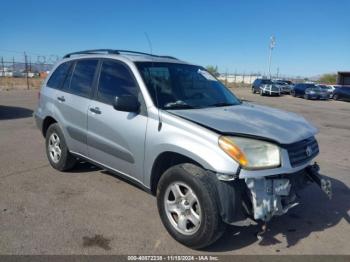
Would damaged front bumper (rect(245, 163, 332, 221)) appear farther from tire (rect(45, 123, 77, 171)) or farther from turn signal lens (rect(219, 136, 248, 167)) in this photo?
tire (rect(45, 123, 77, 171))

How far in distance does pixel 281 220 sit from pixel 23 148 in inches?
211

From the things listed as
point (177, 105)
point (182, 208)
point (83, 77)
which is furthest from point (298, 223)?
point (83, 77)

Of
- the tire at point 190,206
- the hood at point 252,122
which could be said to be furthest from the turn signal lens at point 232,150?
the tire at point 190,206

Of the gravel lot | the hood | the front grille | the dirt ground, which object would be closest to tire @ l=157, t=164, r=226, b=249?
the gravel lot

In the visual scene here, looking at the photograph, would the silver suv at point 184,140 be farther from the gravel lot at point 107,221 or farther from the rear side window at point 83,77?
the gravel lot at point 107,221

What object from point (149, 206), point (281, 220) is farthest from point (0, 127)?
point (281, 220)

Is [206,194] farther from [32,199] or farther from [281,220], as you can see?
[32,199]

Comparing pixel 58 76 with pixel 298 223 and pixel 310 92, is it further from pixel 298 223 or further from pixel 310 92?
pixel 310 92

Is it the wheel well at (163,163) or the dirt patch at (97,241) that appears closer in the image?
the dirt patch at (97,241)

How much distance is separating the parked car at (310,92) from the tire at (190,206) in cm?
3267

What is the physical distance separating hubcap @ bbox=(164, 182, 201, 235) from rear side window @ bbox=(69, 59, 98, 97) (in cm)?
204

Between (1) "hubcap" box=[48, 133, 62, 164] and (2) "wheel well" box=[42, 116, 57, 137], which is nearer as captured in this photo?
(1) "hubcap" box=[48, 133, 62, 164]

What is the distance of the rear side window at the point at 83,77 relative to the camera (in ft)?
16.3

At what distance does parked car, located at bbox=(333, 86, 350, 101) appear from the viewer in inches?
1280
